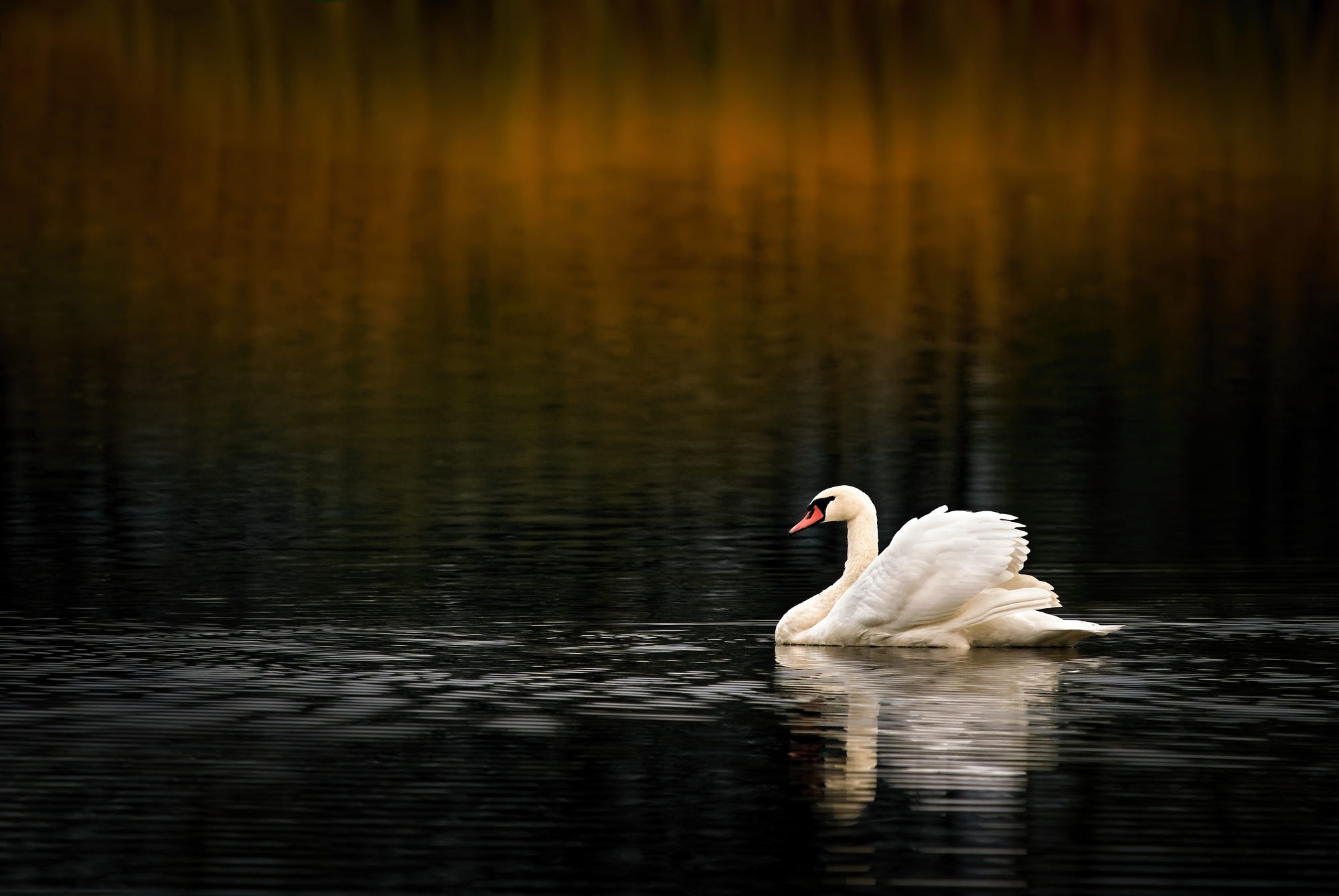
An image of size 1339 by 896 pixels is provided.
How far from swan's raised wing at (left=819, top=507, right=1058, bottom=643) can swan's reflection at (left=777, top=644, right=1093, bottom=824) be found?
0.92 ft

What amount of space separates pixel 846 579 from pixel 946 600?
1378 mm

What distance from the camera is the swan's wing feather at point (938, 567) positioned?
66.0 feet

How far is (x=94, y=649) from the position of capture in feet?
67.0

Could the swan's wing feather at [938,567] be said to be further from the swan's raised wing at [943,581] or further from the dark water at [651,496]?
the dark water at [651,496]

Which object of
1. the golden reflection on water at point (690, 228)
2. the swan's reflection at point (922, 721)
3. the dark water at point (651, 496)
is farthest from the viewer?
the golden reflection on water at point (690, 228)

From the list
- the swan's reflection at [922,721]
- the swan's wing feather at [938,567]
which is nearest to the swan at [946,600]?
the swan's wing feather at [938,567]

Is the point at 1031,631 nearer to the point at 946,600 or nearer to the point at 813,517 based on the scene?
the point at 946,600

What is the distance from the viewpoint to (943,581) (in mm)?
20141

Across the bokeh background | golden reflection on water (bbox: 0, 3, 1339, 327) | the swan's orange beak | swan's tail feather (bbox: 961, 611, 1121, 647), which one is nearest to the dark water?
swan's tail feather (bbox: 961, 611, 1121, 647)

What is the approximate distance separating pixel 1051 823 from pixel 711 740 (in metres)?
2.96

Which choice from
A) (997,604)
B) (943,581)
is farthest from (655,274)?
(943,581)

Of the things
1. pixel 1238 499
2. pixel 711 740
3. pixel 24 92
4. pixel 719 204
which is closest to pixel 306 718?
pixel 711 740

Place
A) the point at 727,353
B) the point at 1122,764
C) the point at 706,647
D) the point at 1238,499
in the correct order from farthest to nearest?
1. the point at 727,353
2. the point at 1238,499
3. the point at 706,647
4. the point at 1122,764

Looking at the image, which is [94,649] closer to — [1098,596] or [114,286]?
[1098,596]
